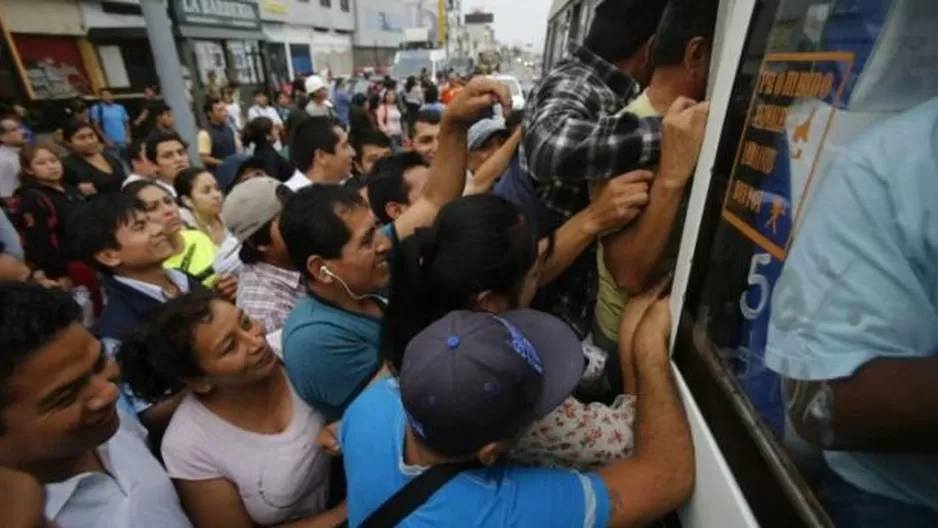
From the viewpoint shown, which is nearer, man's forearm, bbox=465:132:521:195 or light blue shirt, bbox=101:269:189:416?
light blue shirt, bbox=101:269:189:416

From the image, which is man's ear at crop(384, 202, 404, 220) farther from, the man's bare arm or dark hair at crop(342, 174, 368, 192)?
the man's bare arm

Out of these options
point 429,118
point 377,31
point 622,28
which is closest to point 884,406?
point 622,28

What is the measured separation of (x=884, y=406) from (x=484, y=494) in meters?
0.67

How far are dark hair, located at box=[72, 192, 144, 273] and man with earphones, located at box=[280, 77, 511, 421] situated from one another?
3.48 feet

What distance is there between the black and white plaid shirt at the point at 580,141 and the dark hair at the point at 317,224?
64cm

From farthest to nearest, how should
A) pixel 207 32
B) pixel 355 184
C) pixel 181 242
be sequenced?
pixel 207 32 → pixel 355 184 → pixel 181 242

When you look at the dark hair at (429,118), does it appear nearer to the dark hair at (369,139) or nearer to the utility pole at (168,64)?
the dark hair at (369,139)

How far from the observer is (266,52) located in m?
17.5

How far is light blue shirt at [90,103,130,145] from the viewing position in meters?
7.97

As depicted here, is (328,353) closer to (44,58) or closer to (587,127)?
(587,127)

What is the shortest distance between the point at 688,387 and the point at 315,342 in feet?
3.35

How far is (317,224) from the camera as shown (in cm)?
166

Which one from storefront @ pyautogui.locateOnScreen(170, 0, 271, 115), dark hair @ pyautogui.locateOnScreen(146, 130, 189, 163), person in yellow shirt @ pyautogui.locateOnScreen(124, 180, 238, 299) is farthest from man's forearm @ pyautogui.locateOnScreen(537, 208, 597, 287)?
storefront @ pyautogui.locateOnScreen(170, 0, 271, 115)

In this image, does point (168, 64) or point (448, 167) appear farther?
point (168, 64)
